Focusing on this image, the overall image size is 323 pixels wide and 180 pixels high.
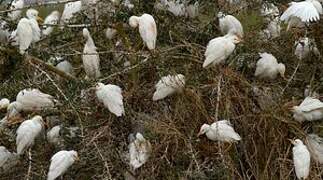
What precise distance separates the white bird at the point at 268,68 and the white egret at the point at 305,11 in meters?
0.11

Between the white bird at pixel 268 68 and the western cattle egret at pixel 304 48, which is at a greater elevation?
the western cattle egret at pixel 304 48

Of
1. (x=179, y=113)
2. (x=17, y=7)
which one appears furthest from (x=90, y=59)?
(x=17, y=7)

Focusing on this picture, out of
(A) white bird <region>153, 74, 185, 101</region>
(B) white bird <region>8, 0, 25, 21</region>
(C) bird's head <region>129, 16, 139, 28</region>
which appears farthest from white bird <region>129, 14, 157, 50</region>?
(B) white bird <region>8, 0, 25, 21</region>

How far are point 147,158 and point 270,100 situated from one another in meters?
0.34

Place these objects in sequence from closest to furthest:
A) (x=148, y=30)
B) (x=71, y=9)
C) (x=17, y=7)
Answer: (x=148, y=30) < (x=71, y=9) < (x=17, y=7)

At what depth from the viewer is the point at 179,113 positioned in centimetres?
173

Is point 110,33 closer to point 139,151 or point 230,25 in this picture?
point 230,25

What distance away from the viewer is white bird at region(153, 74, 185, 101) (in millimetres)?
1693

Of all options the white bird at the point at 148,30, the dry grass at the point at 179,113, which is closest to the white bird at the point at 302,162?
the dry grass at the point at 179,113

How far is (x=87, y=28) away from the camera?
1.93 meters

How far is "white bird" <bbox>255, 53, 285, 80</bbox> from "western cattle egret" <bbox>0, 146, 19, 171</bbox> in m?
0.61

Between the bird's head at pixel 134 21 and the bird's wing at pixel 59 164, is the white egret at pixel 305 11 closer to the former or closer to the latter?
the bird's head at pixel 134 21

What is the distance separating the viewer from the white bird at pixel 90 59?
5.96 ft

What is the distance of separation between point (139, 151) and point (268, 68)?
393mm
